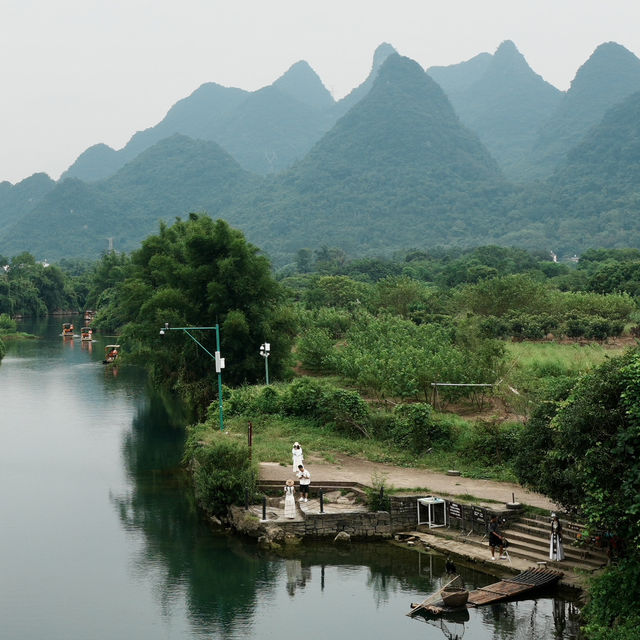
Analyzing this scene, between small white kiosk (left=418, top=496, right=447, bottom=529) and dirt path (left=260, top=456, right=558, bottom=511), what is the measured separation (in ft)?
2.28

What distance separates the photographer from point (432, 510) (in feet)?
67.9

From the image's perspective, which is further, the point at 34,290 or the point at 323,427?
the point at 34,290

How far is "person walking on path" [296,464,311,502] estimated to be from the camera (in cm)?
2162

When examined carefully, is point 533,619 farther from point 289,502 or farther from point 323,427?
point 323,427

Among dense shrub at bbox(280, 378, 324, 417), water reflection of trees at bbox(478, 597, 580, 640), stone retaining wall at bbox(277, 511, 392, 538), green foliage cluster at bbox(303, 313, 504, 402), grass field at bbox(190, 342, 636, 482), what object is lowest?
water reflection of trees at bbox(478, 597, 580, 640)

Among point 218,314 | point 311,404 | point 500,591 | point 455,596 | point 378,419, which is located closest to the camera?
point 455,596

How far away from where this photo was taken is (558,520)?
17703 mm

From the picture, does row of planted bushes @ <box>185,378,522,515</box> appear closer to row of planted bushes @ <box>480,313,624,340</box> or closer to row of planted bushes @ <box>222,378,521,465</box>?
row of planted bushes @ <box>222,378,521,465</box>

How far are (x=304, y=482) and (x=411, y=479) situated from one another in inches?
122

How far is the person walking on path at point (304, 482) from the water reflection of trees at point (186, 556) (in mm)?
2196

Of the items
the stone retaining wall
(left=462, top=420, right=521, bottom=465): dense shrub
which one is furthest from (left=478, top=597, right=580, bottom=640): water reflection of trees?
(left=462, top=420, right=521, bottom=465): dense shrub

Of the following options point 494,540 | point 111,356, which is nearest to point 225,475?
point 494,540

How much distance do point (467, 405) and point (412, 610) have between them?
A: 1483 cm

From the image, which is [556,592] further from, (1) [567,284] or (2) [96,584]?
(1) [567,284]
